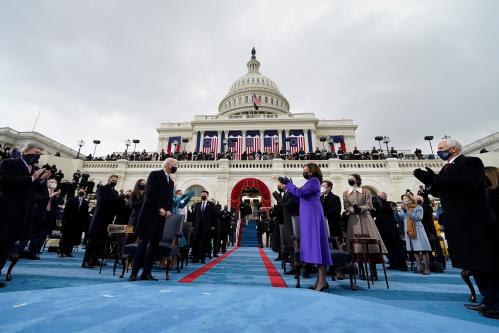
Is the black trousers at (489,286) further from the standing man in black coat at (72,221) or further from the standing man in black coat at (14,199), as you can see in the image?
the standing man in black coat at (72,221)

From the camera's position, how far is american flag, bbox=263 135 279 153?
36.5 m

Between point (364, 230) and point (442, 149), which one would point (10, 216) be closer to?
point (364, 230)

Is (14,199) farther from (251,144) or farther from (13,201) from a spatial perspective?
(251,144)

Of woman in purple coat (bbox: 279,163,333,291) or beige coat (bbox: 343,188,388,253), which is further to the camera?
beige coat (bbox: 343,188,388,253)

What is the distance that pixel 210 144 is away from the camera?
123 ft

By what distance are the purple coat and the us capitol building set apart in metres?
15.3

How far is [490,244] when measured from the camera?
2529 millimetres

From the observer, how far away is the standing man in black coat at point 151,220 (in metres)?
3.84

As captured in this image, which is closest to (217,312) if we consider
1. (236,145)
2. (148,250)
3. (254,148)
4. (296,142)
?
(148,250)

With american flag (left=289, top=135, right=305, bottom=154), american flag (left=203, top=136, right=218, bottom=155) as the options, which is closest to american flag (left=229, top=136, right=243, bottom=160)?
american flag (left=203, top=136, right=218, bottom=155)

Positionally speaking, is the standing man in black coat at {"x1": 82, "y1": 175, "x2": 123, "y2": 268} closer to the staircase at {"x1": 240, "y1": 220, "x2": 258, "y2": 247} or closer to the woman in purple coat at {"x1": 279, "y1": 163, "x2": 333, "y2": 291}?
the woman in purple coat at {"x1": 279, "y1": 163, "x2": 333, "y2": 291}

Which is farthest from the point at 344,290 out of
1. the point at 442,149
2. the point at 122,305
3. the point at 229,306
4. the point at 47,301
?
the point at 47,301

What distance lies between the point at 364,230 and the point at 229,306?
10.9 feet

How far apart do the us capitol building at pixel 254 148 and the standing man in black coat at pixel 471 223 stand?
16085mm
